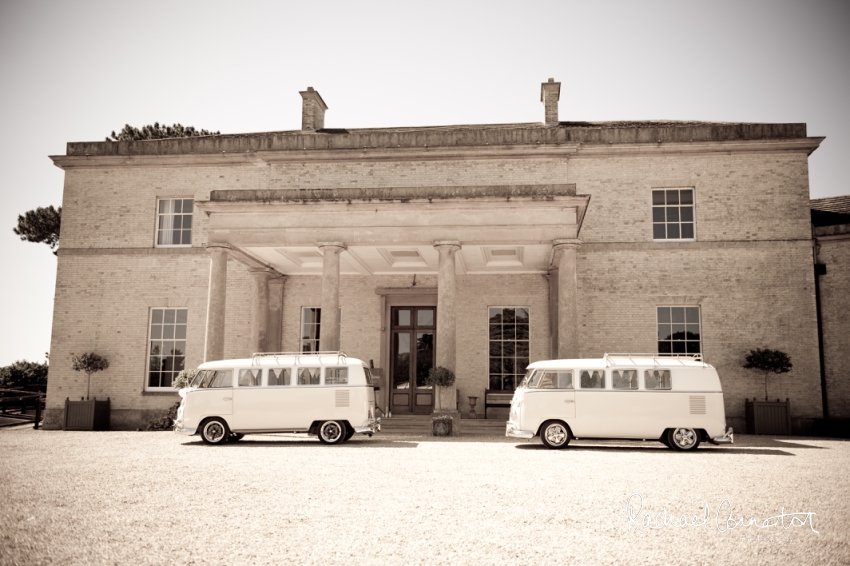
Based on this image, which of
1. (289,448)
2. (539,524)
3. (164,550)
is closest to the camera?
(164,550)

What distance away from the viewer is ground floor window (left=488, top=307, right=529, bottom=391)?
1850 centimetres

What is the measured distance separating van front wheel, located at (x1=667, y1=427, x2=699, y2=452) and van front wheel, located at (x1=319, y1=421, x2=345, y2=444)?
6.25 m

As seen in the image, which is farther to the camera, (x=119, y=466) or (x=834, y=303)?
(x=834, y=303)

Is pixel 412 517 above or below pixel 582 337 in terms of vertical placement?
below

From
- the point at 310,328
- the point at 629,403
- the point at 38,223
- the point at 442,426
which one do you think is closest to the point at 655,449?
the point at 629,403

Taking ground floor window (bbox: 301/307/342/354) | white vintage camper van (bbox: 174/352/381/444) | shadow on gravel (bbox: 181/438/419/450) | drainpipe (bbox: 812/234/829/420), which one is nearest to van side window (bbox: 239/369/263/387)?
white vintage camper van (bbox: 174/352/381/444)

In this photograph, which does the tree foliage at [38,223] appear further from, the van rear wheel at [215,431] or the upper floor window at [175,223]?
the van rear wheel at [215,431]

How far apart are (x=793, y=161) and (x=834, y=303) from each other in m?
4.01

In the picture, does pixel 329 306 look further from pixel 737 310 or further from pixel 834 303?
pixel 834 303

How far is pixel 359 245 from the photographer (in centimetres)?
1516

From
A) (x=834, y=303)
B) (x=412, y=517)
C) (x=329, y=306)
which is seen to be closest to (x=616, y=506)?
(x=412, y=517)

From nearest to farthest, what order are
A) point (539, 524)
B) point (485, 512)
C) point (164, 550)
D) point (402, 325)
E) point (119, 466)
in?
1. point (164, 550)
2. point (539, 524)
3. point (485, 512)
4. point (119, 466)
5. point (402, 325)

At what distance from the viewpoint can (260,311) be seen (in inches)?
713
